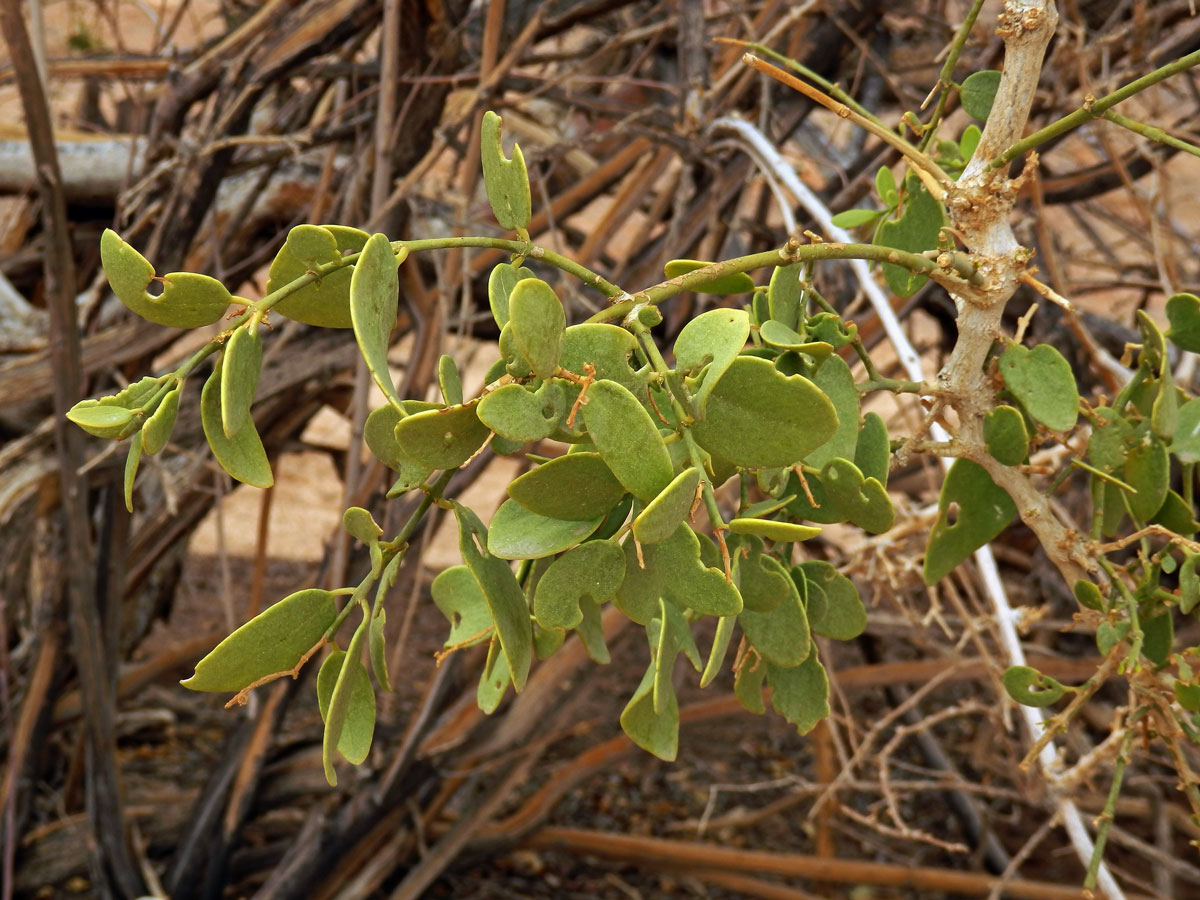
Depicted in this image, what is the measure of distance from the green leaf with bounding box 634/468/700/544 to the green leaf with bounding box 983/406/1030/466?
188 mm

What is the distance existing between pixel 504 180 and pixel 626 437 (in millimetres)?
96

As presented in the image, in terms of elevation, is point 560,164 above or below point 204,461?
above

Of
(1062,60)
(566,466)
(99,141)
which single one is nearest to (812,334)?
(566,466)

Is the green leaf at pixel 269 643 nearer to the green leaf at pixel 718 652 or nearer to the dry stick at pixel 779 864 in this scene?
the green leaf at pixel 718 652

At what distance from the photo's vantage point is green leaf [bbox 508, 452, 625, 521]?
0.29 metres

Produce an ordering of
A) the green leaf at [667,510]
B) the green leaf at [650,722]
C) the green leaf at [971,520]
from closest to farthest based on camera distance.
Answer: the green leaf at [667,510], the green leaf at [650,722], the green leaf at [971,520]

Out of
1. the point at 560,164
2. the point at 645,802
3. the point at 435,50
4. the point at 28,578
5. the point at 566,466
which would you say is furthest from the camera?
the point at 645,802

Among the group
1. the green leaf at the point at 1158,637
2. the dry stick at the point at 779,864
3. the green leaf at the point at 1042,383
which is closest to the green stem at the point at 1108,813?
the green leaf at the point at 1158,637

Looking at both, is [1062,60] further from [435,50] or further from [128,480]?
[128,480]

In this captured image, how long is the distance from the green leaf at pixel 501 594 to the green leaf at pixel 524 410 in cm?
4

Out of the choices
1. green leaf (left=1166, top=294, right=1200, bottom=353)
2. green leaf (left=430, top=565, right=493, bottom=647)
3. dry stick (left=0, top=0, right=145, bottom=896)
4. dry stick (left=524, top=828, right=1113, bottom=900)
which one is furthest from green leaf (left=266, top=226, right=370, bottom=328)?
dry stick (left=524, top=828, right=1113, bottom=900)

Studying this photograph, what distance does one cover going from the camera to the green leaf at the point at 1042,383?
1.31 feet

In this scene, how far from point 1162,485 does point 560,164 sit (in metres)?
1.25

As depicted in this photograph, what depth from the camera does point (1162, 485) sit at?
0.44 metres
